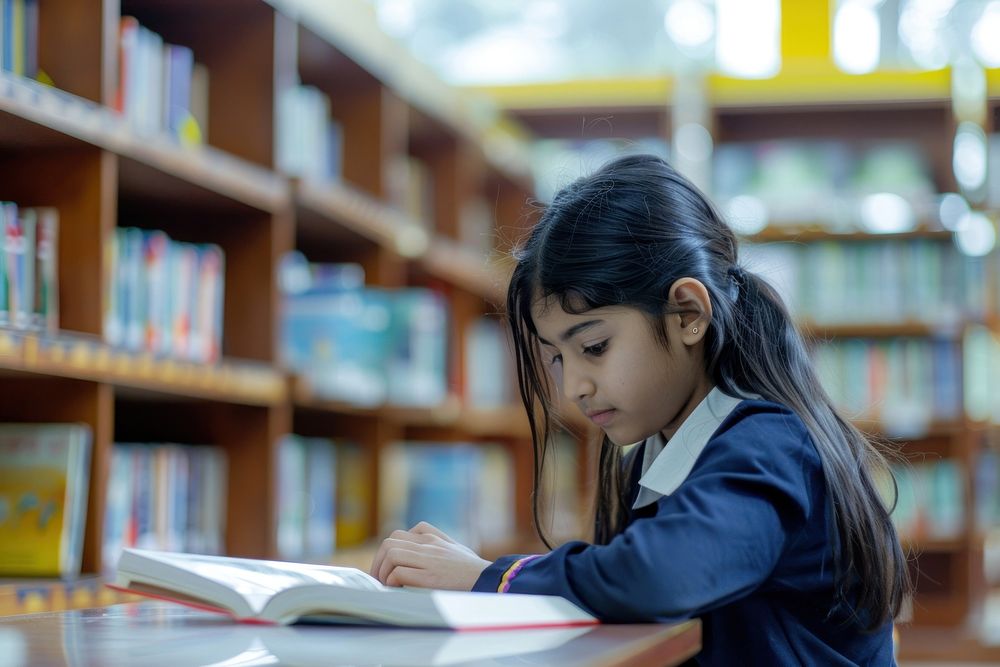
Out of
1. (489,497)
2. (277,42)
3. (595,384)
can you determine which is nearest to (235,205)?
(277,42)

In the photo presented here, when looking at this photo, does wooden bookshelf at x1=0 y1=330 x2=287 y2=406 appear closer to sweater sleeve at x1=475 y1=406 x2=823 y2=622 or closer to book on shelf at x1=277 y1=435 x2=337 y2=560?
book on shelf at x1=277 y1=435 x2=337 y2=560

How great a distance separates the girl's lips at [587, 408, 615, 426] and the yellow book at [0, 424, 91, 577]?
96 centimetres

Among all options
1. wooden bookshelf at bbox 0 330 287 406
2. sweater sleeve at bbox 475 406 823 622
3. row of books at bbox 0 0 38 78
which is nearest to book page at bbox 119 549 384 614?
sweater sleeve at bbox 475 406 823 622

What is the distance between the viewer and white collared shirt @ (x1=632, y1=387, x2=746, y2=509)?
1192mm

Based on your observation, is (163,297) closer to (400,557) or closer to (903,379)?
(400,557)

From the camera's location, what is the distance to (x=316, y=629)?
0.93 metres

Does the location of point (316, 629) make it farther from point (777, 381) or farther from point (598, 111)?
point (598, 111)

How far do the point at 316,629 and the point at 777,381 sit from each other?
54 centimetres

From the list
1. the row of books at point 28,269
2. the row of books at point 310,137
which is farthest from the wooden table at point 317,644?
the row of books at point 310,137

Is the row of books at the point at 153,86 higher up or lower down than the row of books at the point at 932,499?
higher up

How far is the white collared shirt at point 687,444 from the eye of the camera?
1.19 meters

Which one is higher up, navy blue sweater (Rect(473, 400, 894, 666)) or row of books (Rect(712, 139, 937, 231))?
row of books (Rect(712, 139, 937, 231))

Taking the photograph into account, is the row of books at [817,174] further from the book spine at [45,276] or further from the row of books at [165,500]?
the book spine at [45,276]

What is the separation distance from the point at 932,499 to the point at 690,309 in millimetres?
3486
